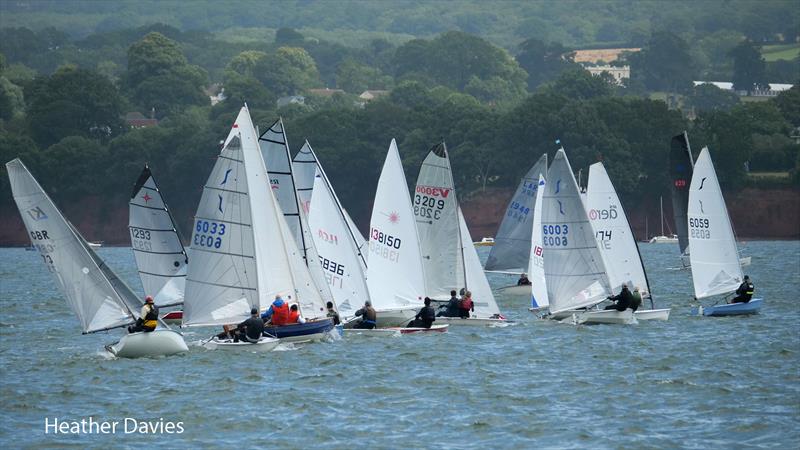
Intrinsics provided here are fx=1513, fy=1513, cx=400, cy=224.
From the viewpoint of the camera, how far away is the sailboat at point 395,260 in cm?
4341

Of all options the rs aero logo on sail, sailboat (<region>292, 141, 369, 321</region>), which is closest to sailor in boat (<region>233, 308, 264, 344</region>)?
sailboat (<region>292, 141, 369, 321</region>)

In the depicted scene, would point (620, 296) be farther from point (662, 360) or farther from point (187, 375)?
point (187, 375)

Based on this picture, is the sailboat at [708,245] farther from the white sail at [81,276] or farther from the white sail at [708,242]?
the white sail at [81,276]

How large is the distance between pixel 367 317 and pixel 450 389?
8177 mm

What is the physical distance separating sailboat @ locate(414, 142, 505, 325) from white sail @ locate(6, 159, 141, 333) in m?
10.2

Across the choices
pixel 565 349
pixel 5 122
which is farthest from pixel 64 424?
pixel 5 122

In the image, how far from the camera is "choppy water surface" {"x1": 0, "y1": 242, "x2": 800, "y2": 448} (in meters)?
28.6

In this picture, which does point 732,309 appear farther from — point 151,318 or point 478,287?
point 151,318

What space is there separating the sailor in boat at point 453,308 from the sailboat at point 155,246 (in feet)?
31.7

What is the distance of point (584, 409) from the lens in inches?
1232

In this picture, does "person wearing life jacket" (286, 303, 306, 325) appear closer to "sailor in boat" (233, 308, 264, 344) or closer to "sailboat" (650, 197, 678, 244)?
"sailor in boat" (233, 308, 264, 344)

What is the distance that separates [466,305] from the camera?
144ft

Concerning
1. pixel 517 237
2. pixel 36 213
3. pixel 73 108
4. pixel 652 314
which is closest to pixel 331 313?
pixel 36 213

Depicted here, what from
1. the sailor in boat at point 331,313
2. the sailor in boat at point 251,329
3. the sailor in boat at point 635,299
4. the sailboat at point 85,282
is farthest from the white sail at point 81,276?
the sailor in boat at point 635,299
